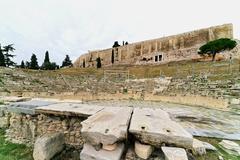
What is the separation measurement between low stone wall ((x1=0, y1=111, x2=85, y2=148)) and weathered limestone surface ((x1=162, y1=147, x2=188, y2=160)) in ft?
5.10

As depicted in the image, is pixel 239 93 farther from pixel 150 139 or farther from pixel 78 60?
pixel 78 60

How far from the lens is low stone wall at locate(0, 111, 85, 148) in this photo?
9.30 feet

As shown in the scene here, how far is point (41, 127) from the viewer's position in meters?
3.01

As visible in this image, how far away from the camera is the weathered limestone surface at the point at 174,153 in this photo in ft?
5.15

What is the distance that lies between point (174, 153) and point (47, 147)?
1801mm

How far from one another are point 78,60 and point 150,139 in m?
54.8

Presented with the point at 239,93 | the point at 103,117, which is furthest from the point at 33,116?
the point at 239,93

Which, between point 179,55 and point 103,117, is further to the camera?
point 179,55

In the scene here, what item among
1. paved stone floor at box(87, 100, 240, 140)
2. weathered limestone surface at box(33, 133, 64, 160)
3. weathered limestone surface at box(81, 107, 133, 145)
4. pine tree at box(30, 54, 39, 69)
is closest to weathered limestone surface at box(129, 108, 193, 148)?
weathered limestone surface at box(81, 107, 133, 145)

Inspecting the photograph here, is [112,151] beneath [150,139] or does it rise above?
beneath

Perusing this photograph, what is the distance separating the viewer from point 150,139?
5.93ft

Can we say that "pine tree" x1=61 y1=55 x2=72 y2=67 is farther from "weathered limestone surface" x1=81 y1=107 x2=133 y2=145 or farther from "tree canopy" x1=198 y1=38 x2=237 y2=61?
"weathered limestone surface" x1=81 y1=107 x2=133 y2=145

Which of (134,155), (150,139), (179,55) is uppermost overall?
(179,55)

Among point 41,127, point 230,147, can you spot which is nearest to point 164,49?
point 230,147
